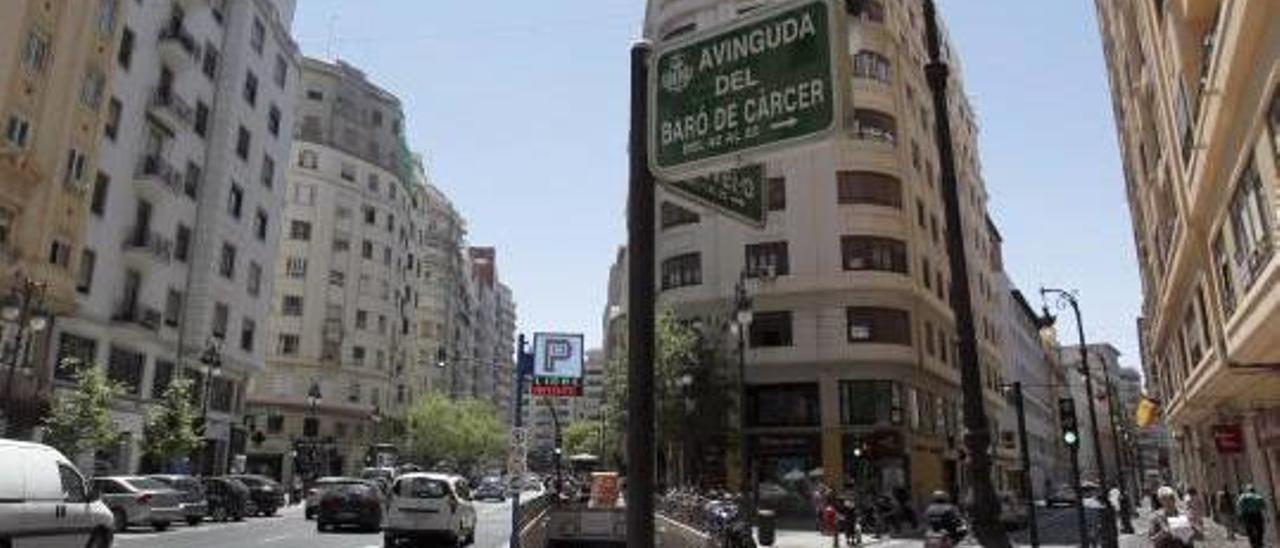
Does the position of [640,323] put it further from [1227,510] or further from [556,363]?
[1227,510]

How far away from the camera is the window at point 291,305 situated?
7856cm

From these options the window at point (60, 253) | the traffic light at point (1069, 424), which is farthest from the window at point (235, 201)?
the traffic light at point (1069, 424)

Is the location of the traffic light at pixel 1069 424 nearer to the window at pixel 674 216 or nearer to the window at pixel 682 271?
the window at pixel 682 271

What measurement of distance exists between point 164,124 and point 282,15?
1696 centimetres

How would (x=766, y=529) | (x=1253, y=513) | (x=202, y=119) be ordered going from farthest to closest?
(x=202, y=119), (x=766, y=529), (x=1253, y=513)

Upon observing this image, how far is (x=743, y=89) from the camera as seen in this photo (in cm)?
440

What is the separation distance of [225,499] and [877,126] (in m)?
33.2

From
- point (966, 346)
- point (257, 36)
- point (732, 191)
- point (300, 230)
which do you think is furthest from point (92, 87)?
point (300, 230)

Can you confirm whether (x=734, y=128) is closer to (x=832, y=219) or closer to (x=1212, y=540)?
(x=1212, y=540)

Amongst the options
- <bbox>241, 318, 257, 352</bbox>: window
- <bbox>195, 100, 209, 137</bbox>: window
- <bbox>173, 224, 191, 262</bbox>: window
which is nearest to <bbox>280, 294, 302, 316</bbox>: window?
<bbox>241, 318, 257, 352</bbox>: window

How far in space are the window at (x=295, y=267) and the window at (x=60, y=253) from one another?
45098 mm

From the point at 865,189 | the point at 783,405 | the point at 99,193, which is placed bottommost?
the point at 783,405

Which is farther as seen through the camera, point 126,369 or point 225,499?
point 126,369

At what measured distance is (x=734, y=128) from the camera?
4387mm
